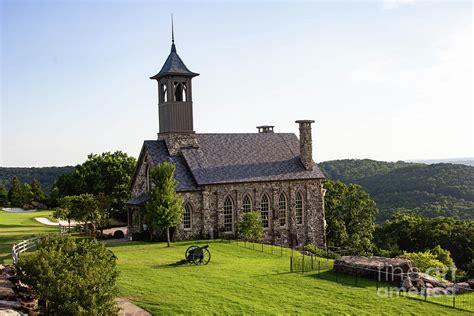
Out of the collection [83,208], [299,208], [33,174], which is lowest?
[299,208]

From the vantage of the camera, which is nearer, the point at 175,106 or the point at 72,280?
the point at 72,280

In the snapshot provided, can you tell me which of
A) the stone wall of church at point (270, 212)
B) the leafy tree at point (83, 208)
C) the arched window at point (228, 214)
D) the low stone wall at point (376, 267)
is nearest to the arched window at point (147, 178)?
the stone wall of church at point (270, 212)

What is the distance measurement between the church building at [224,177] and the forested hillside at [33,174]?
9317cm

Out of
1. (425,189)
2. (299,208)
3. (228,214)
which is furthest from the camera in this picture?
(425,189)

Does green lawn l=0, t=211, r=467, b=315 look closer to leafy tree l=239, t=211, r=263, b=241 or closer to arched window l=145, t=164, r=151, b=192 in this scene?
leafy tree l=239, t=211, r=263, b=241

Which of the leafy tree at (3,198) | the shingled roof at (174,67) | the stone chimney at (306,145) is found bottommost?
the leafy tree at (3,198)

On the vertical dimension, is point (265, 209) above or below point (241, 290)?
above

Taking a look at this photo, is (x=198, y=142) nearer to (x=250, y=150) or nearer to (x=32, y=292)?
(x=250, y=150)

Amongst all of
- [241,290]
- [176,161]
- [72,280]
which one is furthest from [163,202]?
[72,280]

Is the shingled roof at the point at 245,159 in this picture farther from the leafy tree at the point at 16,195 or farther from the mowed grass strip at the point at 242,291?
the leafy tree at the point at 16,195

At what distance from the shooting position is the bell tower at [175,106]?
134 ft

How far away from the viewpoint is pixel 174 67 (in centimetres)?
4141

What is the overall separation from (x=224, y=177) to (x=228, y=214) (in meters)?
3.00

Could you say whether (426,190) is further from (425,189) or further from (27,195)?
(27,195)
